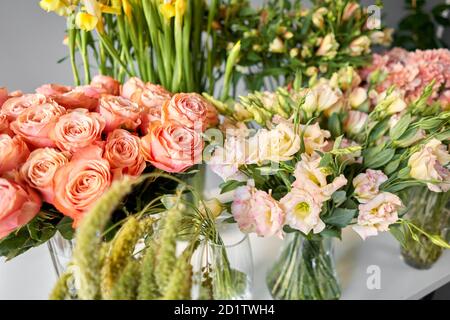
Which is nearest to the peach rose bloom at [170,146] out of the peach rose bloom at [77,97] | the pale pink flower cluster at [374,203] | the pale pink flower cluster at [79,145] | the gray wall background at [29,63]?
the pale pink flower cluster at [79,145]

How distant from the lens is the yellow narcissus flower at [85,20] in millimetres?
605

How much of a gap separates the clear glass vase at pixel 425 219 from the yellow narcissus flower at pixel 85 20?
1.91ft

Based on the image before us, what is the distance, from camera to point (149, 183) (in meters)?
0.54

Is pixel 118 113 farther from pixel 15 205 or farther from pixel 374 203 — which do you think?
pixel 374 203

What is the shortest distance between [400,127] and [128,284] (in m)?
0.39

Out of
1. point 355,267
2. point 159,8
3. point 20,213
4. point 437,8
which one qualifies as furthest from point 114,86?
point 437,8

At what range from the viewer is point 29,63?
0.89m

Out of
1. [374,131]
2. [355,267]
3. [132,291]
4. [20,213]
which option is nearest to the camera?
[132,291]

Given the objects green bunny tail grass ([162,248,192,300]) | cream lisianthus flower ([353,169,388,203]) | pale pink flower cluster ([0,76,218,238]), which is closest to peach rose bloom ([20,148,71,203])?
pale pink flower cluster ([0,76,218,238])

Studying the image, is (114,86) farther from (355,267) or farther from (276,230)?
(355,267)

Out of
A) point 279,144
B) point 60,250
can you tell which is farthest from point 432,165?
point 60,250

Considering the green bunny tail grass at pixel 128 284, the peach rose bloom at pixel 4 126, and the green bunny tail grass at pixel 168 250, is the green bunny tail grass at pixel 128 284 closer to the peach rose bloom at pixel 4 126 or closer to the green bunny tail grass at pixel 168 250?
the green bunny tail grass at pixel 168 250

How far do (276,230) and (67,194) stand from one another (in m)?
0.24

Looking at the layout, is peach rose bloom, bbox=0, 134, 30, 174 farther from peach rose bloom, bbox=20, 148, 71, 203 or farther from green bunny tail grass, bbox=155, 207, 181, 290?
green bunny tail grass, bbox=155, 207, 181, 290
